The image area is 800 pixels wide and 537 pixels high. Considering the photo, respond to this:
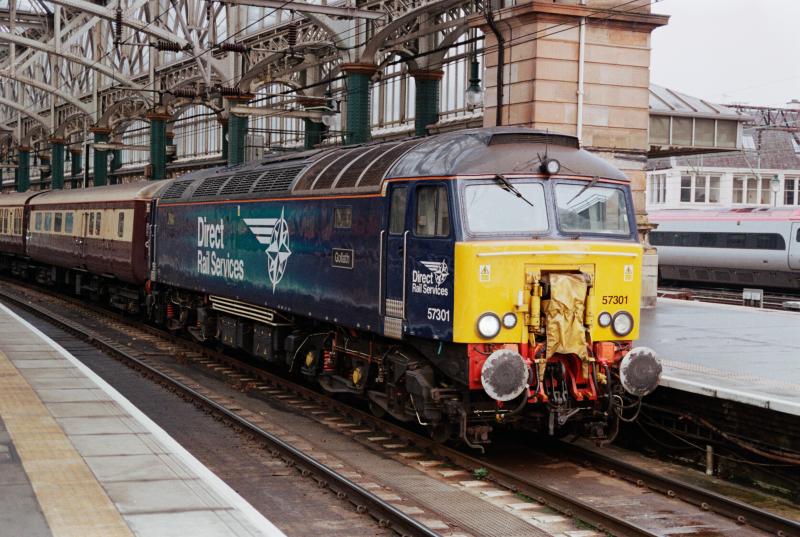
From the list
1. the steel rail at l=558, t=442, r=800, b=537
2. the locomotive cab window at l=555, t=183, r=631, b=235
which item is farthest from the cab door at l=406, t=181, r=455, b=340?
the steel rail at l=558, t=442, r=800, b=537

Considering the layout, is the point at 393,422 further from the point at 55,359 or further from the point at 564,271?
the point at 55,359

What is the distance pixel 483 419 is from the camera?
1161 centimetres

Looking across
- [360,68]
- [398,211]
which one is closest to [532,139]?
[398,211]

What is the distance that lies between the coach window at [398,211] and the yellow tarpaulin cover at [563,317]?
1.99m

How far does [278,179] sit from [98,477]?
804cm

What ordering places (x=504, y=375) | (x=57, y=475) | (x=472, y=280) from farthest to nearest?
(x=472, y=280)
(x=504, y=375)
(x=57, y=475)

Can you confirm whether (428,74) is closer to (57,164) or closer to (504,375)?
(504,375)

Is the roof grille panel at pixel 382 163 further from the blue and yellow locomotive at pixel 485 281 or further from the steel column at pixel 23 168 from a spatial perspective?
the steel column at pixel 23 168

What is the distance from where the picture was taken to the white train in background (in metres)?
40.7

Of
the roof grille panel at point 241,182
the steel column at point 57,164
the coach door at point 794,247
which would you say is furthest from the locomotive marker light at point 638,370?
the steel column at point 57,164

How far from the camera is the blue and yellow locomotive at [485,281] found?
11.2m

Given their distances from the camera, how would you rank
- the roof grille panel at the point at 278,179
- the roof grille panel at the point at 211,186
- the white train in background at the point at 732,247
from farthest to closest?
the white train in background at the point at 732,247 → the roof grille panel at the point at 211,186 → the roof grille panel at the point at 278,179

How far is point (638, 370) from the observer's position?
11609 mm

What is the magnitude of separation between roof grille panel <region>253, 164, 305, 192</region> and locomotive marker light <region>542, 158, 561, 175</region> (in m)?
5.12
